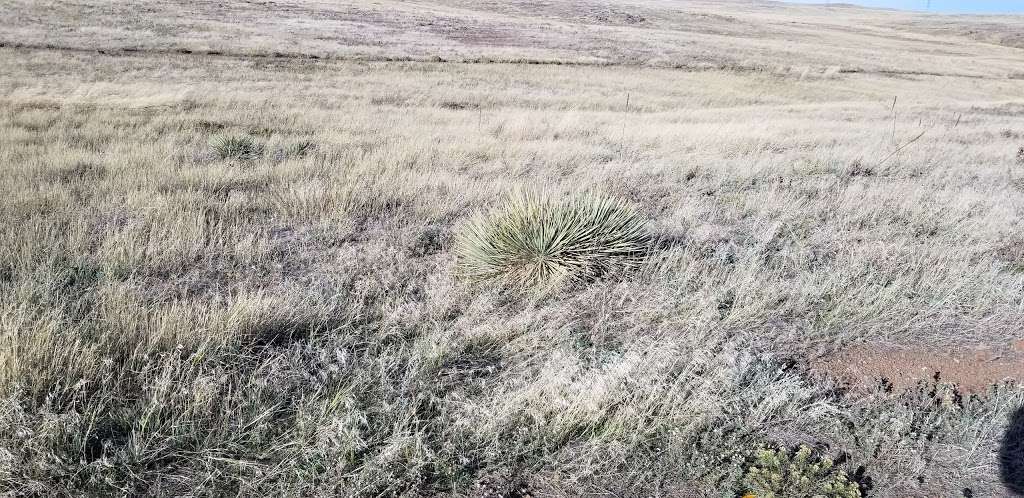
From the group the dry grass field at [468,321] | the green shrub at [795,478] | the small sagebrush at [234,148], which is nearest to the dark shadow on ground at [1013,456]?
the dry grass field at [468,321]

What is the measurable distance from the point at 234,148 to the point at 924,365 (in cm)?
878

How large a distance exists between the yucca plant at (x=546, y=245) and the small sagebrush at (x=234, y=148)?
5441 millimetres

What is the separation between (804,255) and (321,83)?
60.1ft

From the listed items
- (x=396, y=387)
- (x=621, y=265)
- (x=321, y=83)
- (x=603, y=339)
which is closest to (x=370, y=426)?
(x=396, y=387)

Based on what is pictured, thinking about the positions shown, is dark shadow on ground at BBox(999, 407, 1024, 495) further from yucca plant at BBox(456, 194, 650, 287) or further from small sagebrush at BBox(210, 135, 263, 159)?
small sagebrush at BBox(210, 135, 263, 159)

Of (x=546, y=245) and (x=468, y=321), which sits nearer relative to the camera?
(x=468, y=321)

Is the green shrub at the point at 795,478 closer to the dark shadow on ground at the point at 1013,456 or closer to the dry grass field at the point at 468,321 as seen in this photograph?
the dry grass field at the point at 468,321

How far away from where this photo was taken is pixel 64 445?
8.18 ft

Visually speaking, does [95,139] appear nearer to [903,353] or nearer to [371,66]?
[903,353]

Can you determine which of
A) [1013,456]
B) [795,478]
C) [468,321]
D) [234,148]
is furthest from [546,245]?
[234,148]

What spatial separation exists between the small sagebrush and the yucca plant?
5.44 meters

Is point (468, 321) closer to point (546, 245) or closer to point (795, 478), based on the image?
point (546, 245)

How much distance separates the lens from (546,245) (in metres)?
4.61

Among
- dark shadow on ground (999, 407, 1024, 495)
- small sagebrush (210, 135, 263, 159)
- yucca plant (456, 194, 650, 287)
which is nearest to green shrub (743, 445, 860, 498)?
dark shadow on ground (999, 407, 1024, 495)
